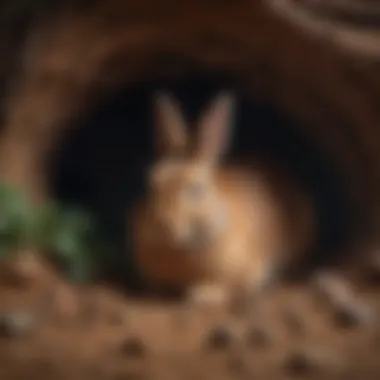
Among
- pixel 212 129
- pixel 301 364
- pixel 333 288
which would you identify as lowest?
pixel 301 364

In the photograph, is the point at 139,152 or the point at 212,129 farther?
the point at 139,152

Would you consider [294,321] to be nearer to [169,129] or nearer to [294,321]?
[294,321]

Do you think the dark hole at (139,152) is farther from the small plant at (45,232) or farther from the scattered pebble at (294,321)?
the scattered pebble at (294,321)

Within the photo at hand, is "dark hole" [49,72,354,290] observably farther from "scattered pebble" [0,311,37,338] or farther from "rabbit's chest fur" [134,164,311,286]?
"scattered pebble" [0,311,37,338]

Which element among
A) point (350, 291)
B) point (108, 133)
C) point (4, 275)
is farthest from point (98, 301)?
point (108, 133)

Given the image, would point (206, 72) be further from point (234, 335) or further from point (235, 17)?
point (234, 335)

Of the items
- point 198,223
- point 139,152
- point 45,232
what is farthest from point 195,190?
point 139,152

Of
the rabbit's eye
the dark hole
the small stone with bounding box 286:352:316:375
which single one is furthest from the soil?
the dark hole

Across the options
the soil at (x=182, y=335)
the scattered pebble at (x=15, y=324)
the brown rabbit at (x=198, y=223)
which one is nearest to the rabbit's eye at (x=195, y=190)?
the brown rabbit at (x=198, y=223)
